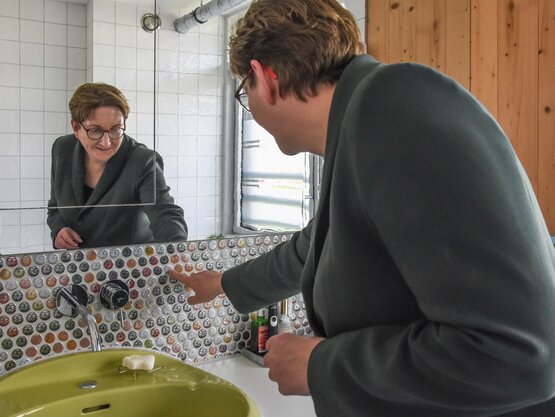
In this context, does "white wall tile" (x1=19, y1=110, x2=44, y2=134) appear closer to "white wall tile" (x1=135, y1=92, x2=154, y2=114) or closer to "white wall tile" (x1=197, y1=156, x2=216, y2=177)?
"white wall tile" (x1=135, y1=92, x2=154, y2=114)

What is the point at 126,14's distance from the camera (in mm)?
1527

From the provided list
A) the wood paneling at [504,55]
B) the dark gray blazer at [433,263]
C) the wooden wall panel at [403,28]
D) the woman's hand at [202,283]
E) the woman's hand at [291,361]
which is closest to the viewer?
the dark gray blazer at [433,263]

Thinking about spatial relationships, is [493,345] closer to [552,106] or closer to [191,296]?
[191,296]

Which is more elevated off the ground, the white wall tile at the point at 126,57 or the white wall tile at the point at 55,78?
the white wall tile at the point at 126,57

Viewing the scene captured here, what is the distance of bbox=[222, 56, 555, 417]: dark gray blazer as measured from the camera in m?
0.62

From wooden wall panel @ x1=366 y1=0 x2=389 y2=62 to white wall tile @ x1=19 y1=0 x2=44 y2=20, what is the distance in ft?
3.98

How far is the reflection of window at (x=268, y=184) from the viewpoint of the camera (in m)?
1.76

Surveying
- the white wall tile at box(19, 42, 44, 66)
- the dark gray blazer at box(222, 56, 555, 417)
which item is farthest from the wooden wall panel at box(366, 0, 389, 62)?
the dark gray blazer at box(222, 56, 555, 417)

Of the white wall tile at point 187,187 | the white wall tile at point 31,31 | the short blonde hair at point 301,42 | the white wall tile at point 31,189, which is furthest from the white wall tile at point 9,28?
the short blonde hair at point 301,42

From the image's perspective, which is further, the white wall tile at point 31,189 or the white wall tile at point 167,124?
the white wall tile at point 167,124

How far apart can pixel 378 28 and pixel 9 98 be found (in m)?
1.35

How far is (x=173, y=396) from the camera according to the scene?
1370 mm

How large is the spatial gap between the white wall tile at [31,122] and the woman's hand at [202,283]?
1.67 ft

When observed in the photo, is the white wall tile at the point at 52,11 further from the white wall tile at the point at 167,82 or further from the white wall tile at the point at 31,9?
the white wall tile at the point at 167,82
